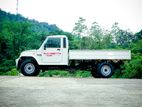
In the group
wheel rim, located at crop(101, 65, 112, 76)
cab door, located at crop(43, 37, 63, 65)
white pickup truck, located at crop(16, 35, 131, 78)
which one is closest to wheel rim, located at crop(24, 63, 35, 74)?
white pickup truck, located at crop(16, 35, 131, 78)

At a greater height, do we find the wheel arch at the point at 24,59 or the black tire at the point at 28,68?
the wheel arch at the point at 24,59

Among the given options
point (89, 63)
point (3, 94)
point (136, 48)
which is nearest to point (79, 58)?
point (89, 63)

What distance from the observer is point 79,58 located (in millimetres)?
15516

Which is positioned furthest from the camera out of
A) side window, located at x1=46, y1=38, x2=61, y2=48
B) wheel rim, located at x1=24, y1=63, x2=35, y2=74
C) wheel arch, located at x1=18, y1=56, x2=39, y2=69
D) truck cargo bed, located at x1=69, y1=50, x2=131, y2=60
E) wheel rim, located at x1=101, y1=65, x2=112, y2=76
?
wheel arch, located at x1=18, y1=56, x2=39, y2=69

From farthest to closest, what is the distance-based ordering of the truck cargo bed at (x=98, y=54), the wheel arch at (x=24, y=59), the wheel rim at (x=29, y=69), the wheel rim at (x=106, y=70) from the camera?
the wheel arch at (x=24, y=59), the wheel rim at (x=29, y=69), the wheel rim at (x=106, y=70), the truck cargo bed at (x=98, y=54)

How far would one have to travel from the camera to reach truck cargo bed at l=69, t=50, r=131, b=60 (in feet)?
50.9

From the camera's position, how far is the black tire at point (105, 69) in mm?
15602

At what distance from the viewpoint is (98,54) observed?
51.1ft

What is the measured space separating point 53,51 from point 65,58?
0.78 m

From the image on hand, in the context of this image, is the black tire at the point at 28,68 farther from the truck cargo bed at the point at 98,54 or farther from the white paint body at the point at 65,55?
the truck cargo bed at the point at 98,54

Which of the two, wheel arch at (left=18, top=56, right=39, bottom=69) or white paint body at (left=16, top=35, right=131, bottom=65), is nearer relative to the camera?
white paint body at (left=16, top=35, right=131, bottom=65)

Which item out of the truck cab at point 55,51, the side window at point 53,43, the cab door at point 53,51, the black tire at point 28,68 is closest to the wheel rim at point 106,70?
the truck cab at point 55,51

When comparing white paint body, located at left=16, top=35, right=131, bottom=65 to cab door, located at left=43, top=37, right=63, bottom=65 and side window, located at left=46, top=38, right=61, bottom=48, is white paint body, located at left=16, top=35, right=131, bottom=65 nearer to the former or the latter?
cab door, located at left=43, top=37, right=63, bottom=65

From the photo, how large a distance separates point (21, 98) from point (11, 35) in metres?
65.8
